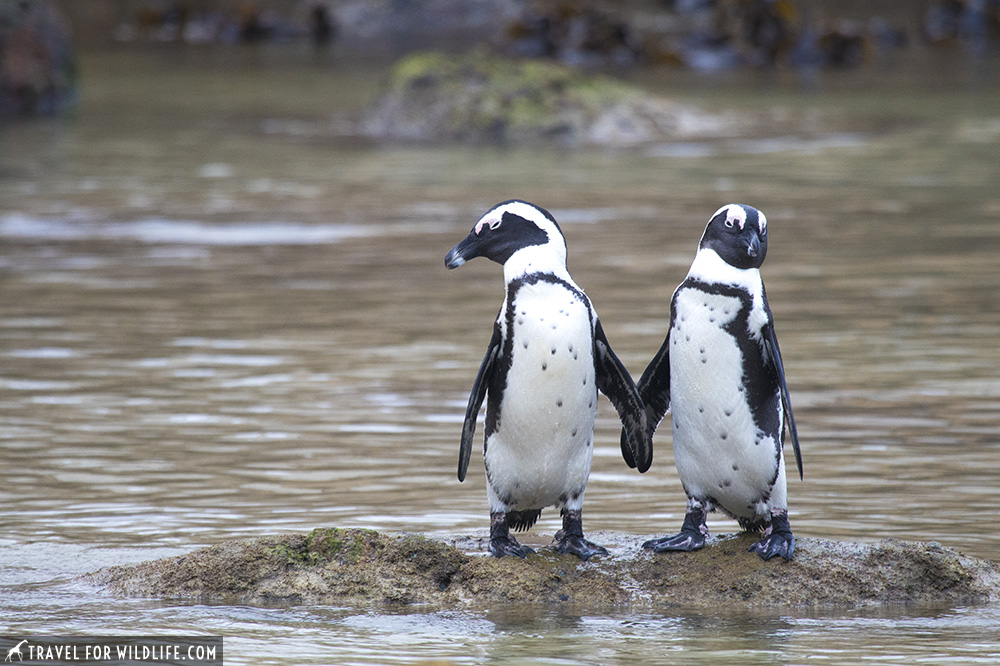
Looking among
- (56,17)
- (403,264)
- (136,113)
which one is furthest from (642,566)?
(56,17)

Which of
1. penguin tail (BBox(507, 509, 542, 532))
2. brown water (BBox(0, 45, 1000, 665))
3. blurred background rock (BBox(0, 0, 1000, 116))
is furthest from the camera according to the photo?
blurred background rock (BBox(0, 0, 1000, 116))

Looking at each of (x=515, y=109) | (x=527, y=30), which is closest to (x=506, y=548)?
(x=515, y=109)

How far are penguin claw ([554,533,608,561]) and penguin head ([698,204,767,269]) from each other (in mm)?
950

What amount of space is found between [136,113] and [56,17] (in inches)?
101

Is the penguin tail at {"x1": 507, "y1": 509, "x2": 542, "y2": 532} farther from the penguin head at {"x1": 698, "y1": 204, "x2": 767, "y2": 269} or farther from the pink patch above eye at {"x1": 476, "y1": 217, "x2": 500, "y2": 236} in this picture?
the penguin head at {"x1": 698, "y1": 204, "x2": 767, "y2": 269}

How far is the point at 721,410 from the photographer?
16.3ft

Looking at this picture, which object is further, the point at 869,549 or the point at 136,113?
the point at 136,113

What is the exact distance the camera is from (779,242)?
1207cm

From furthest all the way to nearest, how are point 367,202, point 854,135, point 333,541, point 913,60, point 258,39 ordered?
point 258,39
point 913,60
point 854,135
point 367,202
point 333,541

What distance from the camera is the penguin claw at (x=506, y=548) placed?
16.4 ft

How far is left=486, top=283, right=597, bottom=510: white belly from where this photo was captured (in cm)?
494

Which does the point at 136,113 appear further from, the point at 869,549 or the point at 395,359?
the point at 869,549

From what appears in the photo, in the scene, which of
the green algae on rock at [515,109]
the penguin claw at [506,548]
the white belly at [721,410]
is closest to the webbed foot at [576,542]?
the penguin claw at [506,548]

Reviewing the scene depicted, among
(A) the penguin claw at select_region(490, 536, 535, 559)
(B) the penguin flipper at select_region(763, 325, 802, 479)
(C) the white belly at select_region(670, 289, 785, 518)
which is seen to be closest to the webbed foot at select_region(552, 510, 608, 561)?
(A) the penguin claw at select_region(490, 536, 535, 559)
